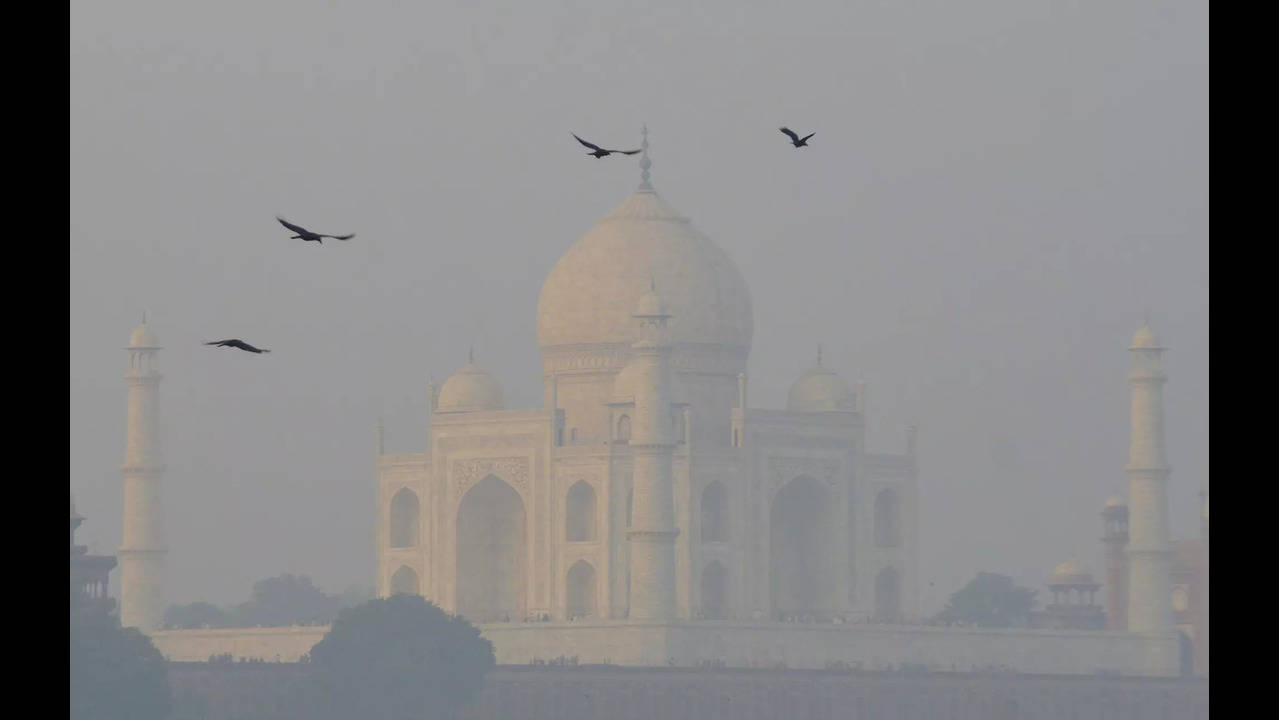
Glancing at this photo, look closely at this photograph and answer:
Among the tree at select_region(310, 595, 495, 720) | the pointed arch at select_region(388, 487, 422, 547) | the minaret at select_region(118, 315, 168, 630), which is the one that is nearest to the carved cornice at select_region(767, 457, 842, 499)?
the tree at select_region(310, 595, 495, 720)

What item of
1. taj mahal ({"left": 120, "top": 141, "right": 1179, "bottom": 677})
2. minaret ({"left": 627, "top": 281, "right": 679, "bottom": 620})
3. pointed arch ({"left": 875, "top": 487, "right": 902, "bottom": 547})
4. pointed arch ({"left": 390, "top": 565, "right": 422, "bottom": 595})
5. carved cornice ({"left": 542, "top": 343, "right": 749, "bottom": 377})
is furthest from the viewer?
pointed arch ({"left": 390, "top": 565, "right": 422, "bottom": 595})

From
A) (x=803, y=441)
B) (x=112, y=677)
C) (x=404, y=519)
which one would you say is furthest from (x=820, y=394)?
(x=112, y=677)

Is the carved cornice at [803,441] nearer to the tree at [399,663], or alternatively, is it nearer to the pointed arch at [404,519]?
the tree at [399,663]

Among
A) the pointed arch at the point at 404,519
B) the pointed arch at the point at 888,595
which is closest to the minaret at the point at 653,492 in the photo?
the pointed arch at the point at 888,595

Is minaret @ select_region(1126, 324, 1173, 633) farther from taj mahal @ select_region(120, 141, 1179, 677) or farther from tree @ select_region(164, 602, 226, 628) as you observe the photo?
tree @ select_region(164, 602, 226, 628)
